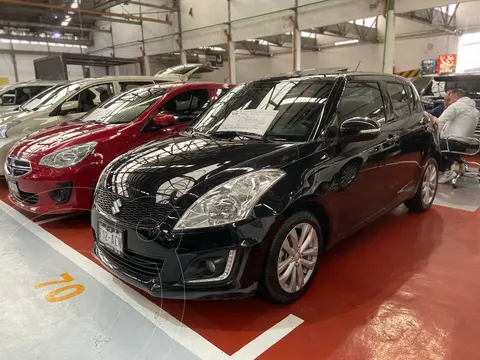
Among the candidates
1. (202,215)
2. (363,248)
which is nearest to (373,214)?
(363,248)

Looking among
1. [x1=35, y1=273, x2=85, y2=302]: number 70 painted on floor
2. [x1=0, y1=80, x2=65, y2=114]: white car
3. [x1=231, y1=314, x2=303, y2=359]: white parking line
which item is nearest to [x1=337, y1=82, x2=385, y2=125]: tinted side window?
[x1=231, y1=314, x2=303, y2=359]: white parking line

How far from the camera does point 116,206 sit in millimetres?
2066

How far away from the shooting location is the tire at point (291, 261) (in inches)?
77.0

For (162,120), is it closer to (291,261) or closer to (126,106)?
(126,106)

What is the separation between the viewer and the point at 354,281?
8.08ft

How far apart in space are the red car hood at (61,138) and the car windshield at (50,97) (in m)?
1.45

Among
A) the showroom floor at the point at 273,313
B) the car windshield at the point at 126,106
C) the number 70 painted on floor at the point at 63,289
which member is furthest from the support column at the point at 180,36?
the number 70 painted on floor at the point at 63,289

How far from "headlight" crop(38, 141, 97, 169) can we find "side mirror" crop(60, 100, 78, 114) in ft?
6.39

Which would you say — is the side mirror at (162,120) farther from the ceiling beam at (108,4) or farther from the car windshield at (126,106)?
the ceiling beam at (108,4)

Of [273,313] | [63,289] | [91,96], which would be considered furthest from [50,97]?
[273,313]

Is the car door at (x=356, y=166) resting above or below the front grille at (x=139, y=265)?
above

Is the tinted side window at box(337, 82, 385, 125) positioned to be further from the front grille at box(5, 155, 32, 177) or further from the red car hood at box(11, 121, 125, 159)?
the front grille at box(5, 155, 32, 177)

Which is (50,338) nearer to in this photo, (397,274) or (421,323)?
(421,323)

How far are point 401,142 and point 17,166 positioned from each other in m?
3.66
